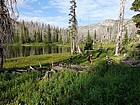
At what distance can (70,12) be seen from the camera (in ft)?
224

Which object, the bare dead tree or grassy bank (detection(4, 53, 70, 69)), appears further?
grassy bank (detection(4, 53, 70, 69))

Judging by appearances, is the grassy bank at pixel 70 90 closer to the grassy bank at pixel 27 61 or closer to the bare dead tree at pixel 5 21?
the bare dead tree at pixel 5 21

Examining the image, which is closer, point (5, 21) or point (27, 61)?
point (5, 21)

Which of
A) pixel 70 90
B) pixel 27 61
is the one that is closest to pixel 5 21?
pixel 70 90

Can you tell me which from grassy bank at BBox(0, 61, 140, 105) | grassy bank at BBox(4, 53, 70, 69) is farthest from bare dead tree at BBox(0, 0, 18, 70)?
grassy bank at BBox(4, 53, 70, 69)

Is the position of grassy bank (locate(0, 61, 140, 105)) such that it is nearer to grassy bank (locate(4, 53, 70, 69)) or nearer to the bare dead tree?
the bare dead tree

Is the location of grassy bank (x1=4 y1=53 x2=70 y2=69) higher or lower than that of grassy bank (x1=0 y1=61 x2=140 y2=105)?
lower

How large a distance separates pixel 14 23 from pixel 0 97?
638cm

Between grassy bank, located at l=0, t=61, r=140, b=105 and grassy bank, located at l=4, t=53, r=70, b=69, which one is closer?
grassy bank, located at l=0, t=61, r=140, b=105

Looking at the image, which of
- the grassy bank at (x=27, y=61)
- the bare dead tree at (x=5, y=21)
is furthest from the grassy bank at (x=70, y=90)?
the grassy bank at (x=27, y=61)

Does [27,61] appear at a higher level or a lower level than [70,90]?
lower

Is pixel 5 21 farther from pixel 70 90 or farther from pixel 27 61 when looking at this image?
pixel 27 61

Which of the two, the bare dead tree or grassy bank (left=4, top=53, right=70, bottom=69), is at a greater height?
the bare dead tree

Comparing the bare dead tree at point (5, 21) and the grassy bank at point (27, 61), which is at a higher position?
the bare dead tree at point (5, 21)
